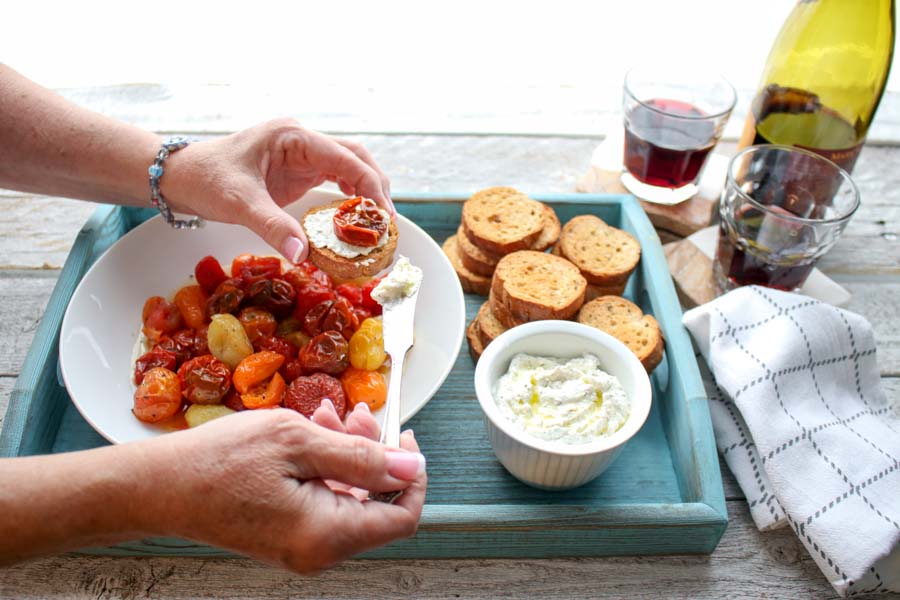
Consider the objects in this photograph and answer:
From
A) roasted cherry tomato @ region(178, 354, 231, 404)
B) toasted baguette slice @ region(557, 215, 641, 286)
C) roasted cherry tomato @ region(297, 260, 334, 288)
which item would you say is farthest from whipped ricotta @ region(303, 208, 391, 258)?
A: toasted baguette slice @ region(557, 215, 641, 286)

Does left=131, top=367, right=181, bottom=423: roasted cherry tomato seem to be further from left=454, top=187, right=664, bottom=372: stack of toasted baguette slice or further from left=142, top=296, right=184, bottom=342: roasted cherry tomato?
left=454, top=187, right=664, bottom=372: stack of toasted baguette slice

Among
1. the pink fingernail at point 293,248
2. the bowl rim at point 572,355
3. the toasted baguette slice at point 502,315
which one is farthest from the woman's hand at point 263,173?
the bowl rim at point 572,355

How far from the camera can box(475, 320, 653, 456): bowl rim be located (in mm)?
1296

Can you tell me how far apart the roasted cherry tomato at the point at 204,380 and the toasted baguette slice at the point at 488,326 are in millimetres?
610

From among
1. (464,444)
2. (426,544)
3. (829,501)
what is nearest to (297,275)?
(464,444)

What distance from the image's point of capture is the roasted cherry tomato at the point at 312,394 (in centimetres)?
152

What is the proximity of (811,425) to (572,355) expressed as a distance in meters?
0.54

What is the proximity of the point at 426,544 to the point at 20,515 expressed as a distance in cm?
70

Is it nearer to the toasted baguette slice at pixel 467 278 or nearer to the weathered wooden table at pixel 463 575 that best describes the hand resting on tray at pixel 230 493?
the weathered wooden table at pixel 463 575

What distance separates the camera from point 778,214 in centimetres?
171

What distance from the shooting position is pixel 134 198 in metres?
1.71

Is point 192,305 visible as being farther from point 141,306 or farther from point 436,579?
point 436,579

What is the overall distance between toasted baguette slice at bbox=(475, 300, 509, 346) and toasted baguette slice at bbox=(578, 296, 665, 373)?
21 cm

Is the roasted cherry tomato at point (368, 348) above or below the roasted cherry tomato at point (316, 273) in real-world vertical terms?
below
